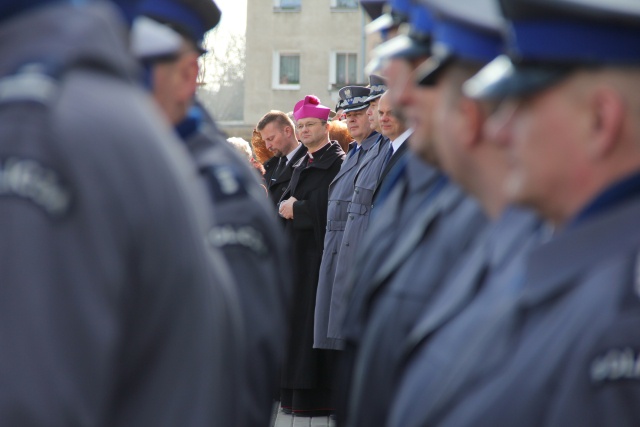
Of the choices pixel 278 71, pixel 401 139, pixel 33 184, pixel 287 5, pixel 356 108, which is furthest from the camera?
pixel 278 71

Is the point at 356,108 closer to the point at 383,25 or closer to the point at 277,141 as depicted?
the point at 277,141

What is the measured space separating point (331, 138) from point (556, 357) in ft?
26.5

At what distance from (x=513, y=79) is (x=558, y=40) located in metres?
0.11

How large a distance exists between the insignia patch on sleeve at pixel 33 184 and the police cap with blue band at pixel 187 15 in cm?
176

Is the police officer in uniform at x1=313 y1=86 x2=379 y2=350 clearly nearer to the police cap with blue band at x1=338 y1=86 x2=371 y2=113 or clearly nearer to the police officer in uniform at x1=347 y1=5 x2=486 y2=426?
the police cap with blue band at x1=338 y1=86 x2=371 y2=113

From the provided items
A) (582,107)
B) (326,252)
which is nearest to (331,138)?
(326,252)

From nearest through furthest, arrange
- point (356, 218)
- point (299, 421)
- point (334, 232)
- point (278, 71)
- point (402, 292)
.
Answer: point (402, 292) < point (356, 218) < point (334, 232) < point (299, 421) < point (278, 71)

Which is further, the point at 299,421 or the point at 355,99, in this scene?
the point at 355,99

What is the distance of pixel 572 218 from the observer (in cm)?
185

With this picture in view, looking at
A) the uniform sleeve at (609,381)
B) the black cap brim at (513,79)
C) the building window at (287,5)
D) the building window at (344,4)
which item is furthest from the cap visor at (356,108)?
the building window at (287,5)

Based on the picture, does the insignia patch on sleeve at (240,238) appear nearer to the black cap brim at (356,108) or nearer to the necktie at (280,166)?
the black cap brim at (356,108)

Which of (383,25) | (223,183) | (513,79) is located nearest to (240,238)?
(223,183)

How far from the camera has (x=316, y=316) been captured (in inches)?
322

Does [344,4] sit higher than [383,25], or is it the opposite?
[344,4]
